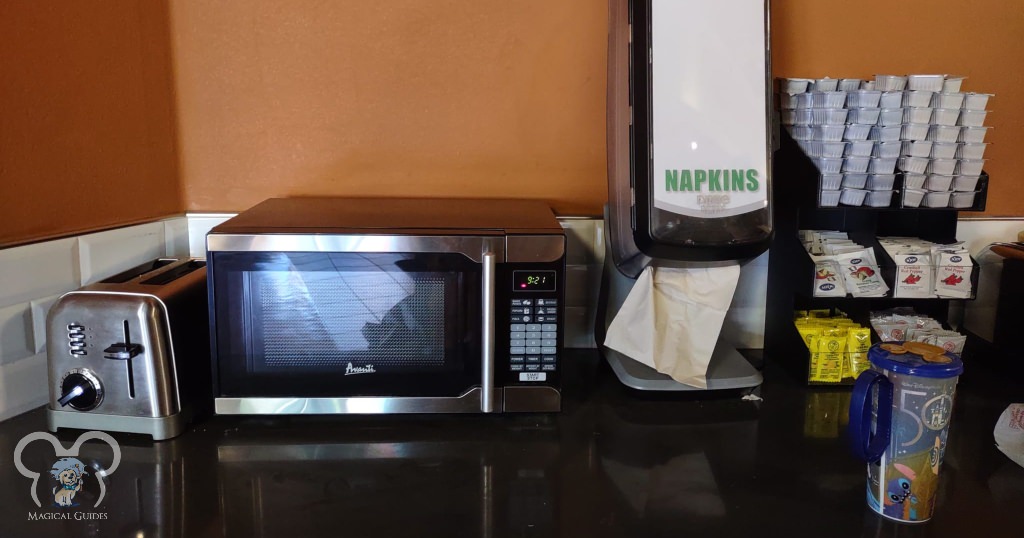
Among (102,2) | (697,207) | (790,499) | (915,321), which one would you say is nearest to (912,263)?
(915,321)

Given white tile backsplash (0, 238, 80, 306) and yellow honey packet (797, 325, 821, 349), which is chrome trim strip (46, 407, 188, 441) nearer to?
white tile backsplash (0, 238, 80, 306)

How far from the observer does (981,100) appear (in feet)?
3.64

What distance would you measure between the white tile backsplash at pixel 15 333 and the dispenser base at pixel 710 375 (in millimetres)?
856

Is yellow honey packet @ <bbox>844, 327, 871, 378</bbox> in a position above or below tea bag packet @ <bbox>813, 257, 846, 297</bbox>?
below

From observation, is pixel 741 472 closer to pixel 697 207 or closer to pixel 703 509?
pixel 703 509

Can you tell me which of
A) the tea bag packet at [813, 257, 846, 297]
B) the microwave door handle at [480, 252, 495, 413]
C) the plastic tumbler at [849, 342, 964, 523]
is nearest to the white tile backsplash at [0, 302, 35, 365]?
the microwave door handle at [480, 252, 495, 413]

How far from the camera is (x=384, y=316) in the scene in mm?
990

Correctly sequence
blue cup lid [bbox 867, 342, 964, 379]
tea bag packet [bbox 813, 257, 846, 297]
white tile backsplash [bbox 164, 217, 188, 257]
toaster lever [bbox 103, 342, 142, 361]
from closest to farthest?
blue cup lid [bbox 867, 342, 964, 379], toaster lever [bbox 103, 342, 142, 361], tea bag packet [bbox 813, 257, 846, 297], white tile backsplash [bbox 164, 217, 188, 257]

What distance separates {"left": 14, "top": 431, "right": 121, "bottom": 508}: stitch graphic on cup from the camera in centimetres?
81

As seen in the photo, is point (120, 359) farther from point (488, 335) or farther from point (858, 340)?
point (858, 340)

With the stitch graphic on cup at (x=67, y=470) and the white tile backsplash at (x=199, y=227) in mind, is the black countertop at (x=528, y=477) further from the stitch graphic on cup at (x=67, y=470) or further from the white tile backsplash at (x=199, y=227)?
the white tile backsplash at (x=199, y=227)

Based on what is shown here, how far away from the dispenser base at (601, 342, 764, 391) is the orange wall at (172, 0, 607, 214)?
0.36 meters

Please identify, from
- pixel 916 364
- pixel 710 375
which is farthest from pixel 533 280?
pixel 916 364

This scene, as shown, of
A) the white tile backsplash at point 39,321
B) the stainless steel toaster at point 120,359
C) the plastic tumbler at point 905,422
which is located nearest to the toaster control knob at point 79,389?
the stainless steel toaster at point 120,359
